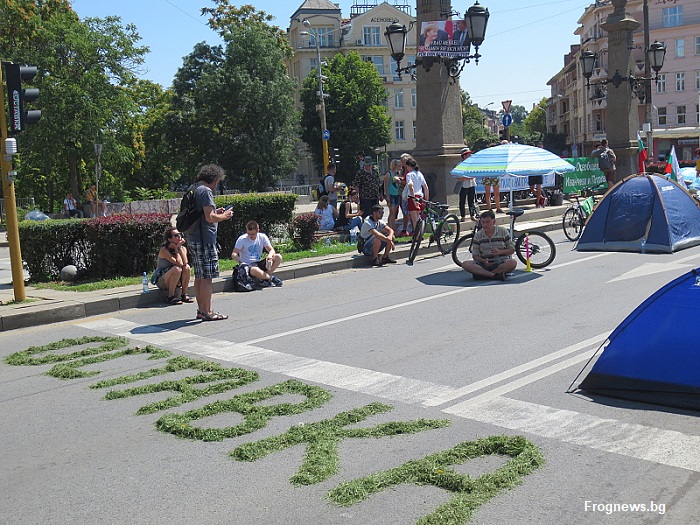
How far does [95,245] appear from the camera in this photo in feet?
43.1

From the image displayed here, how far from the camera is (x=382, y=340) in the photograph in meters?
8.38

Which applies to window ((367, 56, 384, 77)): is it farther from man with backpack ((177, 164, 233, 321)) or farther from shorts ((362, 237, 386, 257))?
man with backpack ((177, 164, 233, 321))

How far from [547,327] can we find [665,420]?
3191mm

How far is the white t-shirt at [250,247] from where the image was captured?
495 inches

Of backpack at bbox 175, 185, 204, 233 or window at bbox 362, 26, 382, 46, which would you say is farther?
window at bbox 362, 26, 382, 46

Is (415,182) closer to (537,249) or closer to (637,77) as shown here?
(537,249)

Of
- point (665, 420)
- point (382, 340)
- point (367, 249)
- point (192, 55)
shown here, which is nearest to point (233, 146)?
point (192, 55)

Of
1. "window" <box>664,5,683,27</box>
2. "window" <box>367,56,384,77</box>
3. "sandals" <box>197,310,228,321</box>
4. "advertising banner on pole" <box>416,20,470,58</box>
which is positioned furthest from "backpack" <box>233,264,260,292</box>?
"window" <box>367,56,384,77</box>

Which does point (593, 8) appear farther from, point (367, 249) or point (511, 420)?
point (511, 420)

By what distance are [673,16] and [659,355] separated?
254 ft

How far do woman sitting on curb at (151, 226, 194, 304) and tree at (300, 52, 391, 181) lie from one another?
2440 inches

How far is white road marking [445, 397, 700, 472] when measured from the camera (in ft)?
15.7

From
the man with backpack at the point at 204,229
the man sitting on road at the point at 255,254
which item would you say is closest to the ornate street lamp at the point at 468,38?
the man sitting on road at the point at 255,254

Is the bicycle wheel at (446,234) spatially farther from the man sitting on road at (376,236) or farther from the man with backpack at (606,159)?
the man with backpack at (606,159)
